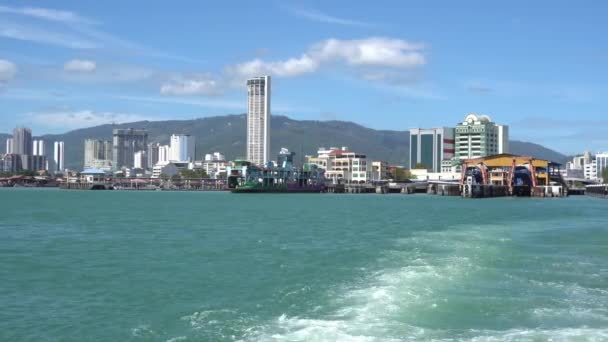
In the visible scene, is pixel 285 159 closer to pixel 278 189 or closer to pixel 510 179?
pixel 278 189

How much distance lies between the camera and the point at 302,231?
37.1 meters

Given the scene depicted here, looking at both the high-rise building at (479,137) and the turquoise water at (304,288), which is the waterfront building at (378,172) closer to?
the high-rise building at (479,137)

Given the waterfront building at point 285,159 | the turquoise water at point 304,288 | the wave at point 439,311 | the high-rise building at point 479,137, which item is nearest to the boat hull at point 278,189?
the waterfront building at point 285,159

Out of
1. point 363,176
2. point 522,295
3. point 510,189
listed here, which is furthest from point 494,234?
point 363,176

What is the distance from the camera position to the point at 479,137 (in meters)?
176

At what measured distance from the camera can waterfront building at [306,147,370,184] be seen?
563 feet

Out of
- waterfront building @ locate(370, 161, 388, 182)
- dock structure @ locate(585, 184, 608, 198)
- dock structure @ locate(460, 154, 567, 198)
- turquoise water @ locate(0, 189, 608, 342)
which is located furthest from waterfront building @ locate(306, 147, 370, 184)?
turquoise water @ locate(0, 189, 608, 342)

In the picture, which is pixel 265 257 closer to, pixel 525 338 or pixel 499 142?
pixel 525 338

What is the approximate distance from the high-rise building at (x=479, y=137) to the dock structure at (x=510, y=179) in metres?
55.6

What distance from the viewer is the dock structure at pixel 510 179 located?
348ft

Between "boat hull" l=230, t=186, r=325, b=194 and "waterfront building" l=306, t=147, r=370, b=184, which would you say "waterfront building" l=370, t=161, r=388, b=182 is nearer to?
"waterfront building" l=306, t=147, r=370, b=184

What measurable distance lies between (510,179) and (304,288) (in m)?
97.1

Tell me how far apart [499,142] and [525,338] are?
174907 millimetres

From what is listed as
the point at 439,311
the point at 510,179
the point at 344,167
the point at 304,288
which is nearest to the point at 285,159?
the point at 344,167
